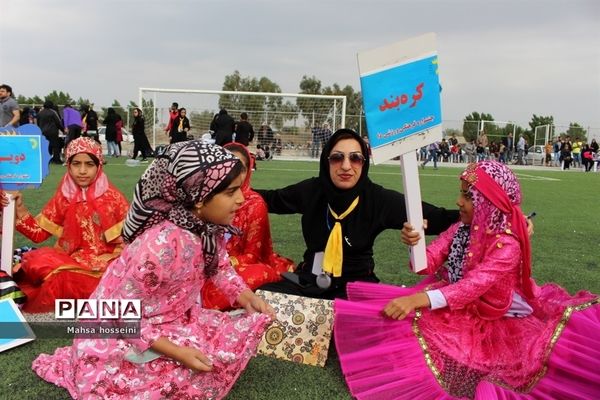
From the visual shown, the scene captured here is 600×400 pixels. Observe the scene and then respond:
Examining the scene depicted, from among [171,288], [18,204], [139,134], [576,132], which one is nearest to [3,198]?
[18,204]

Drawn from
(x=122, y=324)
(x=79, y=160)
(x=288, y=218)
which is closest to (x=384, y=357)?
(x=122, y=324)

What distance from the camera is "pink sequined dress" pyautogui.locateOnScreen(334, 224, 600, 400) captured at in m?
2.64

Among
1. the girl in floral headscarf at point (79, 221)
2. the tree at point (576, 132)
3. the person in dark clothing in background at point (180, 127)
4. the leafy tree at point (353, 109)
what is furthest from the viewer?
the tree at point (576, 132)

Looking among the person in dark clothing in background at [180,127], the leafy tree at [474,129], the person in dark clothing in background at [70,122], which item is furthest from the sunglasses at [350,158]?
the leafy tree at [474,129]

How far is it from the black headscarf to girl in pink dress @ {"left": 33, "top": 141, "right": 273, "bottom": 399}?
1365 mm

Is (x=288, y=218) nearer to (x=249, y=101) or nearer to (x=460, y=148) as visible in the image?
(x=249, y=101)

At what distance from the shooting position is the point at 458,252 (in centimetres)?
330

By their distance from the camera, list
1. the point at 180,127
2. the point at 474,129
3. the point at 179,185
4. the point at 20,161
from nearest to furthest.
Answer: the point at 179,185 < the point at 20,161 < the point at 180,127 < the point at 474,129

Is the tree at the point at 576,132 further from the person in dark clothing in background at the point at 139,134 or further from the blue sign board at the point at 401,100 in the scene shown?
the blue sign board at the point at 401,100

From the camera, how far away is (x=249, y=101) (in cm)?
2567

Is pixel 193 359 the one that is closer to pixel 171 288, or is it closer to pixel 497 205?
pixel 171 288

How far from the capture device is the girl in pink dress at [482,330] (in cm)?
265

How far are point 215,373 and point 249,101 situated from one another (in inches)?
944

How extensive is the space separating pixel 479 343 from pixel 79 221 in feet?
10.6
